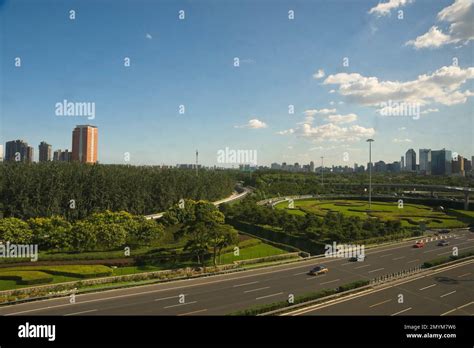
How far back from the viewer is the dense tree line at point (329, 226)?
109ft

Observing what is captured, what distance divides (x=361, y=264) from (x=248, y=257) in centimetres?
968

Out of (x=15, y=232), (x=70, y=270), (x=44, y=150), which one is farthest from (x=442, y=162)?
(x=44, y=150)

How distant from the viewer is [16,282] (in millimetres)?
21078

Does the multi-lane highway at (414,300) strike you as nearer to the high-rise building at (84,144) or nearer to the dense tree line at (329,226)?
the dense tree line at (329,226)

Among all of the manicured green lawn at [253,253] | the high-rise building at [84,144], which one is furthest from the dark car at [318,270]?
the high-rise building at [84,144]

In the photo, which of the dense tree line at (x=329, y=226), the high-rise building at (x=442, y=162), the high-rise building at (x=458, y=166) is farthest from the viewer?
the high-rise building at (x=442, y=162)

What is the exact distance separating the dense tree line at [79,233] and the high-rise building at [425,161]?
12383cm

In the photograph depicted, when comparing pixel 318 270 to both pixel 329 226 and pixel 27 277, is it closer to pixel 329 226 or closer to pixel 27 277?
pixel 329 226

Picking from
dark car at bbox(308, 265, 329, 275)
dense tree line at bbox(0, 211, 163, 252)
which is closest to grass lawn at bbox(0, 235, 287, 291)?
dense tree line at bbox(0, 211, 163, 252)

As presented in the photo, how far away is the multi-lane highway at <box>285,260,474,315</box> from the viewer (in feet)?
50.8

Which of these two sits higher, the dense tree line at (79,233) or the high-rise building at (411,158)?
the high-rise building at (411,158)

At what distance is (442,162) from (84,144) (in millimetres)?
114179
